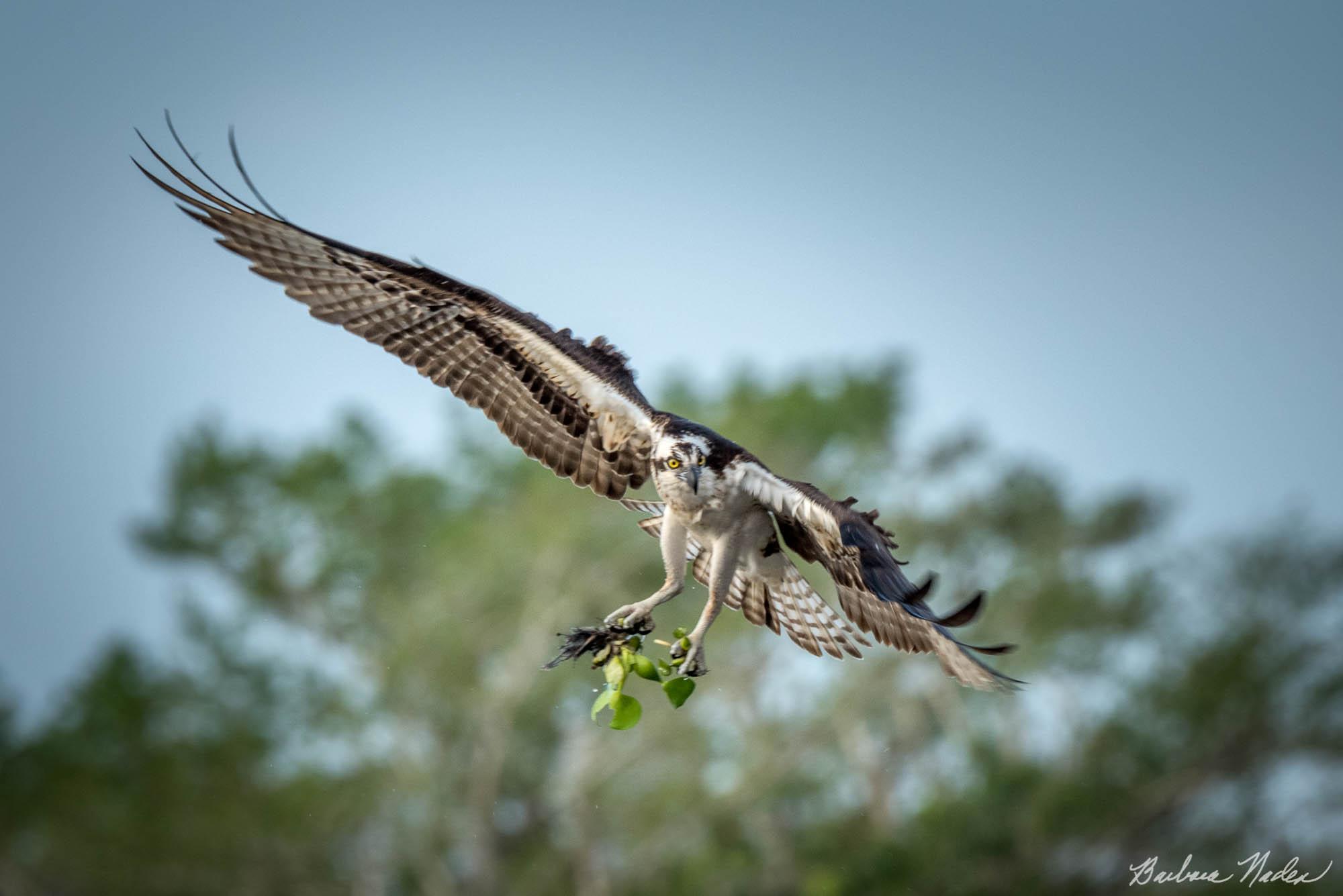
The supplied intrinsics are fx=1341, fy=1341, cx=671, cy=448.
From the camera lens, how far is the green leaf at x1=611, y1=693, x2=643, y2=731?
441 cm

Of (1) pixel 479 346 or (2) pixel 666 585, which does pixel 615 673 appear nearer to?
(2) pixel 666 585

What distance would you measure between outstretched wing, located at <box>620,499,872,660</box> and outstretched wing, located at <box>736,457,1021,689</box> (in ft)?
0.63

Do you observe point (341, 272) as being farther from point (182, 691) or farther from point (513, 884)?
point (182, 691)

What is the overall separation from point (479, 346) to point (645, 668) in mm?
2117

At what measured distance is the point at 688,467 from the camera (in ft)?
16.7

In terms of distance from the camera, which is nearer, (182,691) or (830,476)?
(830,476)

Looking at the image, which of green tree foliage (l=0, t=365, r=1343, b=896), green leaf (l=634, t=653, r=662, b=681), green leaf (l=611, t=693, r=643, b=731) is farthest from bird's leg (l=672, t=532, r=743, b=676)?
green tree foliage (l=0, t=365, r=1343, b=896)

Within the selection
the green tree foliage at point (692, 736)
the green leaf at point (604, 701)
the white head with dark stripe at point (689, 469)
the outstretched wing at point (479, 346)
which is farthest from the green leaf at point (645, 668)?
the green tree foliage at point (692, 736)

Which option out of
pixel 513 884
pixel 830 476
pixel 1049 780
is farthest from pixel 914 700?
pixel 513 884

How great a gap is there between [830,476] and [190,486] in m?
13.3

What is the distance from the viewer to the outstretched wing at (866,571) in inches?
184

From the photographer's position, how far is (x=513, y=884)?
76.5ft

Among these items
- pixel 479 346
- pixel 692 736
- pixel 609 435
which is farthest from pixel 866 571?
pixel 692 736

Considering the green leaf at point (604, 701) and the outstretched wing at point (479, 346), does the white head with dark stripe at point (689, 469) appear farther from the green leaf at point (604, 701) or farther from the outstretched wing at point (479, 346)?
the green leaf at point (604, 701)
